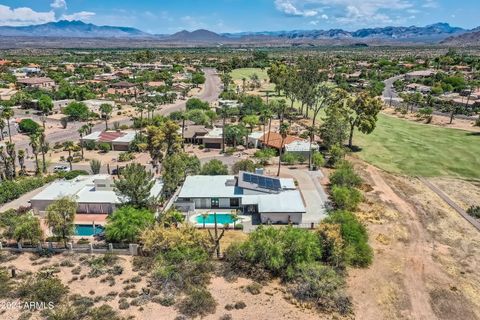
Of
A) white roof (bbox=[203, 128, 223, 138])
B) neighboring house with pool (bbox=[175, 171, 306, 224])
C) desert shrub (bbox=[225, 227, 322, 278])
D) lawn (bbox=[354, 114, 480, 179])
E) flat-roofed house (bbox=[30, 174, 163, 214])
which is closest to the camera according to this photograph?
desert shrub (bbox=[225, 227, 322, 278])

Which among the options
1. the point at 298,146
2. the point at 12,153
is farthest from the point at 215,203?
the point at 12,153

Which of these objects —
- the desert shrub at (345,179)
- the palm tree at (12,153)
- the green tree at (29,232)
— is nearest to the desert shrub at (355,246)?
the desert shrub at (345,179)

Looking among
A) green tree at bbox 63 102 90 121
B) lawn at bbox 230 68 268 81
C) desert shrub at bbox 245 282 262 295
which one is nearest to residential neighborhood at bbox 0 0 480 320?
desert shrub at bbox 245 282 262 295

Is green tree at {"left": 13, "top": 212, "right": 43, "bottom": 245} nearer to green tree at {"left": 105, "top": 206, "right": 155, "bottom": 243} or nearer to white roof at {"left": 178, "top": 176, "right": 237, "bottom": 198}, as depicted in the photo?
green tree at {"left": 105, "top": 206, "right": 155, "bottom": 243}

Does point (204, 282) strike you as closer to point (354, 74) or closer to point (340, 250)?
point (340, 250)

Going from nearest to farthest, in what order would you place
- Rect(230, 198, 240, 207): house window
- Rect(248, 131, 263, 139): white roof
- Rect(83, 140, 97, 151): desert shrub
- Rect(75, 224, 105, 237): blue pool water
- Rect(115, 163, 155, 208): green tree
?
Rect(115, 163, 155, 208): green tree, Rect(75, 224, 105, 237): blue pool water, Rect(230, 198, 240, 207): house window, Rect(83, 140, 97, 151): desert shrub, Rect(248, 131, 263, 139): white roof

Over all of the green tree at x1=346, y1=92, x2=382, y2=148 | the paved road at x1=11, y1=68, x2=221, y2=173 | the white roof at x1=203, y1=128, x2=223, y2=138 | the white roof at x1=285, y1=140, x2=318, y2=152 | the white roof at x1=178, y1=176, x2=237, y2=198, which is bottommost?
the paved road at x1=11, y1=68, x2=221, y2=173

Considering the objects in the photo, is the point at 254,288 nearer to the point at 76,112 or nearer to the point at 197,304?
the point at 197,304
